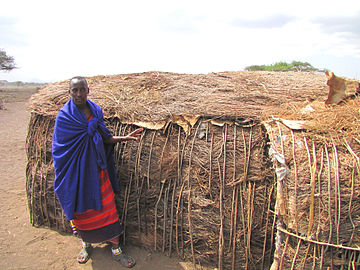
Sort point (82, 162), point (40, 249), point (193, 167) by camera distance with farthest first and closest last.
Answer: point (40, 249) → point (193, 167) → point (82, 162)

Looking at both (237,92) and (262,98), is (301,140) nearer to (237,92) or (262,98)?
(262,98)

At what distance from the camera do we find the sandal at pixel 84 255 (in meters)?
3.23

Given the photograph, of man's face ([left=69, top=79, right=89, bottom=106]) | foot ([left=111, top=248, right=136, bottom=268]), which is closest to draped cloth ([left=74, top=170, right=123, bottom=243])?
foot ([left=111, top=248, right=136, bottom=268])

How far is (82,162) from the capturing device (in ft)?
9.27

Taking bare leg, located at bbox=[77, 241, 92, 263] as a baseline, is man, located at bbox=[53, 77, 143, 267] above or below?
above

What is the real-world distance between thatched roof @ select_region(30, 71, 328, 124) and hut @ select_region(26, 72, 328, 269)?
0.6 inches

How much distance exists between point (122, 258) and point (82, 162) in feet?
4.52

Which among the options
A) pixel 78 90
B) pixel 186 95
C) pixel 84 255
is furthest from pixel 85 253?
pixel 186 95

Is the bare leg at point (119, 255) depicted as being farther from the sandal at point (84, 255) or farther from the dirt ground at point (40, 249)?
the sandal at point (84, 255)

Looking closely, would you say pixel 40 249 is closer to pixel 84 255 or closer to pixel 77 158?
pixel 84 255

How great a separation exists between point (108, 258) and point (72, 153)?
5.00 feet

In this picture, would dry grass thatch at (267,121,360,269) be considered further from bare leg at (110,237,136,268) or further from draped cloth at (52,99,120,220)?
draped cloth at (52,99,120,220)

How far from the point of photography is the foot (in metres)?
3.15

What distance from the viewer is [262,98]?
3350mm
